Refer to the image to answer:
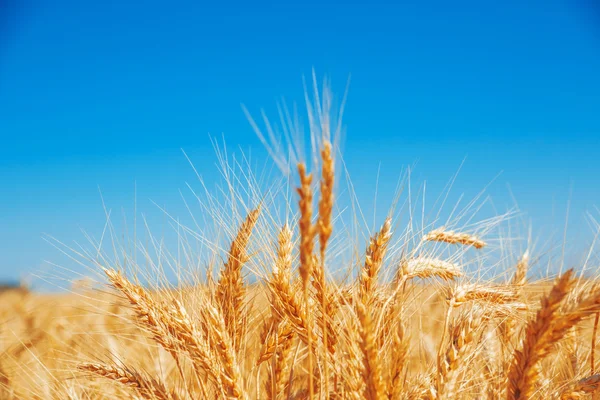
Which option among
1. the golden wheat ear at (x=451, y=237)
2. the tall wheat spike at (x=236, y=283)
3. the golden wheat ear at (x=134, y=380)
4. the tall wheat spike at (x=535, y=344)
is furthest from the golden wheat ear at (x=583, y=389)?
the golden wheat ear at (x=134, y=380)

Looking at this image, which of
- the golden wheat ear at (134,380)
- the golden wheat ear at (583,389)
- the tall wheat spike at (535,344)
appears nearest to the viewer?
the tall wheat spike at (535,344)

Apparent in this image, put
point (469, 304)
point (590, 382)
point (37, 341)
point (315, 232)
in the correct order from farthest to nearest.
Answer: point (37, 341) < point (469, 304) < point (590, 382) < point (315, 232)

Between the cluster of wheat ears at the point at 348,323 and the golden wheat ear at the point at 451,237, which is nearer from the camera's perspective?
the cluster of wheat ears at the point at 348,323

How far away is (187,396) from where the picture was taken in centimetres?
192

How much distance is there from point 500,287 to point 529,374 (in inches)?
28.2

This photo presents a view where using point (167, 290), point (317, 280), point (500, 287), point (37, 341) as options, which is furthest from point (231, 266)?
point (37, 341)

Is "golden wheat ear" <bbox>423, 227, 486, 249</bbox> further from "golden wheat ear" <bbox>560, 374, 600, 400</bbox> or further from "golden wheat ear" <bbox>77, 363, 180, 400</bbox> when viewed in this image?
"golden wheat ear" <bbox>77, 363, 180, 400</bbox>

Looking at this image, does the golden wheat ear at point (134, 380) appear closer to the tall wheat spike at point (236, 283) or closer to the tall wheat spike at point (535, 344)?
the tall wheat spike at point (236, 283)

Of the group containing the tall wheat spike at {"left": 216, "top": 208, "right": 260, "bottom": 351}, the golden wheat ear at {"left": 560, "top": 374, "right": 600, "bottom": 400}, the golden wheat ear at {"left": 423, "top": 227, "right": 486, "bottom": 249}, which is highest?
the golden wheat ear at {"left": 423, "top": 227, "right": 486, "bottom": 249}

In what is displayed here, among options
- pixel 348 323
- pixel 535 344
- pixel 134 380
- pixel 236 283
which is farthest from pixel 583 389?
pixel 134 380

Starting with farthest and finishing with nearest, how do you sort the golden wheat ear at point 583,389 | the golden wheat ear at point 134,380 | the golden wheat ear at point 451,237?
the golden wheat ear at point 451,237
the golden wheat ear at point 134,380
the golden wheat ear at point 583,389

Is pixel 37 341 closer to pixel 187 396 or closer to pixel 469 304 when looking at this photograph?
pixel 187 396

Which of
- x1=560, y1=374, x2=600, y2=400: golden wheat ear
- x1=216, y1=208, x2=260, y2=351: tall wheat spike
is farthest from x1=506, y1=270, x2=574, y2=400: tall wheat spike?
x1=216, y1=208, x2=260, y2=351: tall wheat spike

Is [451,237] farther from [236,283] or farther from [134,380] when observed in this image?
[134,380]
